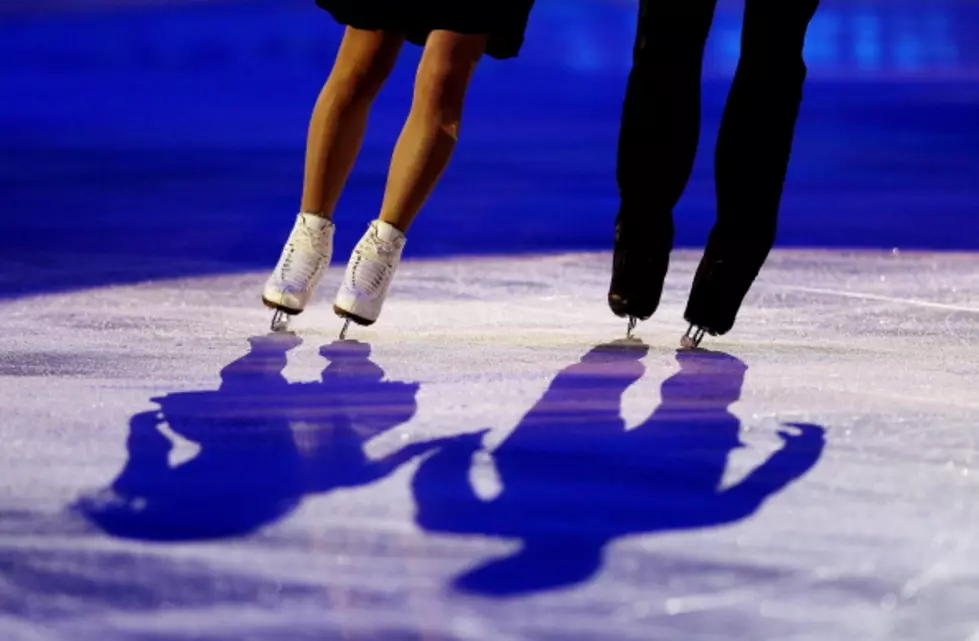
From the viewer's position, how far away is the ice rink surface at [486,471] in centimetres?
169

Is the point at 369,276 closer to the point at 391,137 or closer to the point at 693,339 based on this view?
the point at 693,339

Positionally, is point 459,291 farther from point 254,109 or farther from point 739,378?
point 254,109

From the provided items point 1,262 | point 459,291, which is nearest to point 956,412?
point 459,291

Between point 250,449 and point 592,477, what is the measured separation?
1.33 feet

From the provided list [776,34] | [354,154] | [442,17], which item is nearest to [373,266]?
[354,154]

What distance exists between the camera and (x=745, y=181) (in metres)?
2.97

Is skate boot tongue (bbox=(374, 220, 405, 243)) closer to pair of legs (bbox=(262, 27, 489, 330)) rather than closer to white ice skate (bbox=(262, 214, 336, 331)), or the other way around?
pair of legs (bbox=(262, 27, 489, 330))

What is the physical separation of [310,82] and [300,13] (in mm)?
1799

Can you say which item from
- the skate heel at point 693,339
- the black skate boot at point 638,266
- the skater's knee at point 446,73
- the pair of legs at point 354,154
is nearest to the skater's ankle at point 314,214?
the pair of legs at point 354,154

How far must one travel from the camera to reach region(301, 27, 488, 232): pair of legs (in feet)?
9.64

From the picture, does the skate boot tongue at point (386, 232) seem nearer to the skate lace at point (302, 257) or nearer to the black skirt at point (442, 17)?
the skate lace at point (302, 257)

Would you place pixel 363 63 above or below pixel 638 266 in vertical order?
above

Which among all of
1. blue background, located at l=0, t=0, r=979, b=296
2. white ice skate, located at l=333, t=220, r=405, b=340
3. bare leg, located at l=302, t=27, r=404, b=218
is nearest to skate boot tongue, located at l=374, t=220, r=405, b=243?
white ice skate, located at l=333, t=220, r=405, b=340

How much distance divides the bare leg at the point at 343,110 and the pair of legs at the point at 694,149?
39 centimetres
